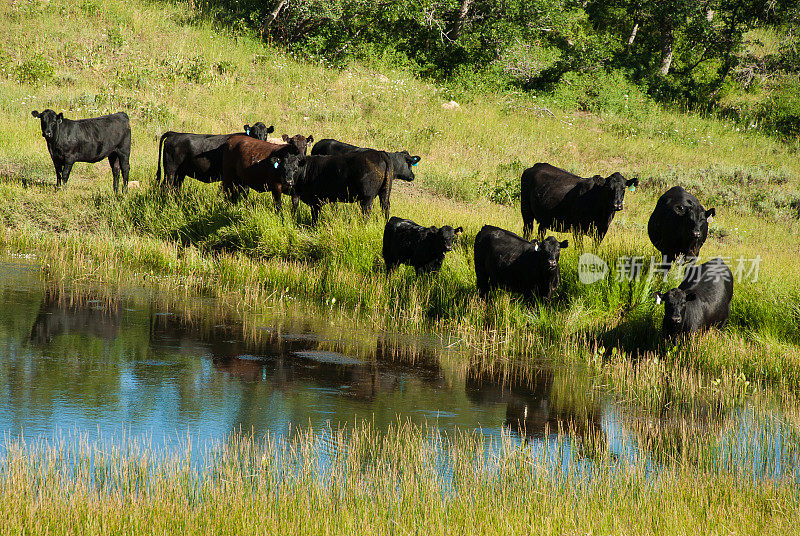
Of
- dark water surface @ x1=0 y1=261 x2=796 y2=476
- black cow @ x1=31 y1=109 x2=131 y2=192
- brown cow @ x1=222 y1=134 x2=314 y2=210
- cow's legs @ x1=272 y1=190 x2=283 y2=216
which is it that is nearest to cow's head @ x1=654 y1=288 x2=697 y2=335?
dark water surface @ x1=0 y1=261 x2=796 y2=476

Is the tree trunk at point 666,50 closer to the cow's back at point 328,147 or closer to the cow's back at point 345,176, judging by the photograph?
the cow's back at point 328,147

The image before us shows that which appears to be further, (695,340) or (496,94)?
(496,94)

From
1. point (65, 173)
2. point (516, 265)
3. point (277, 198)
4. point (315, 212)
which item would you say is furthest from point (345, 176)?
point (65, 173)

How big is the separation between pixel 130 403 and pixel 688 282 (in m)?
6.51

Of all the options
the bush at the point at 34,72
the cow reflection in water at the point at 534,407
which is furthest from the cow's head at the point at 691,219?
the bush at the point at 34,72

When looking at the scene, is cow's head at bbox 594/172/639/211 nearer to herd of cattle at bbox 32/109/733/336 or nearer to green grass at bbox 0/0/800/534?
herd of cattle at bbox 32/109/733/336

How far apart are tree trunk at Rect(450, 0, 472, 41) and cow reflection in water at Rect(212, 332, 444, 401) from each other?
72.4 ft

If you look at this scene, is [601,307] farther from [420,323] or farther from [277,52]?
[277,52]

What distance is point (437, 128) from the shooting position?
23.8 metres

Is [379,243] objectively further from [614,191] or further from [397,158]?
[397,158]

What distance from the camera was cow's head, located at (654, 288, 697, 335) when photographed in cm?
906

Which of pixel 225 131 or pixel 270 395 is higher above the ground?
pixel 225 131

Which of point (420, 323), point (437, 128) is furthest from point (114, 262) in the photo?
point (437, 128)

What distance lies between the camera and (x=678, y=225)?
37.7 feet
